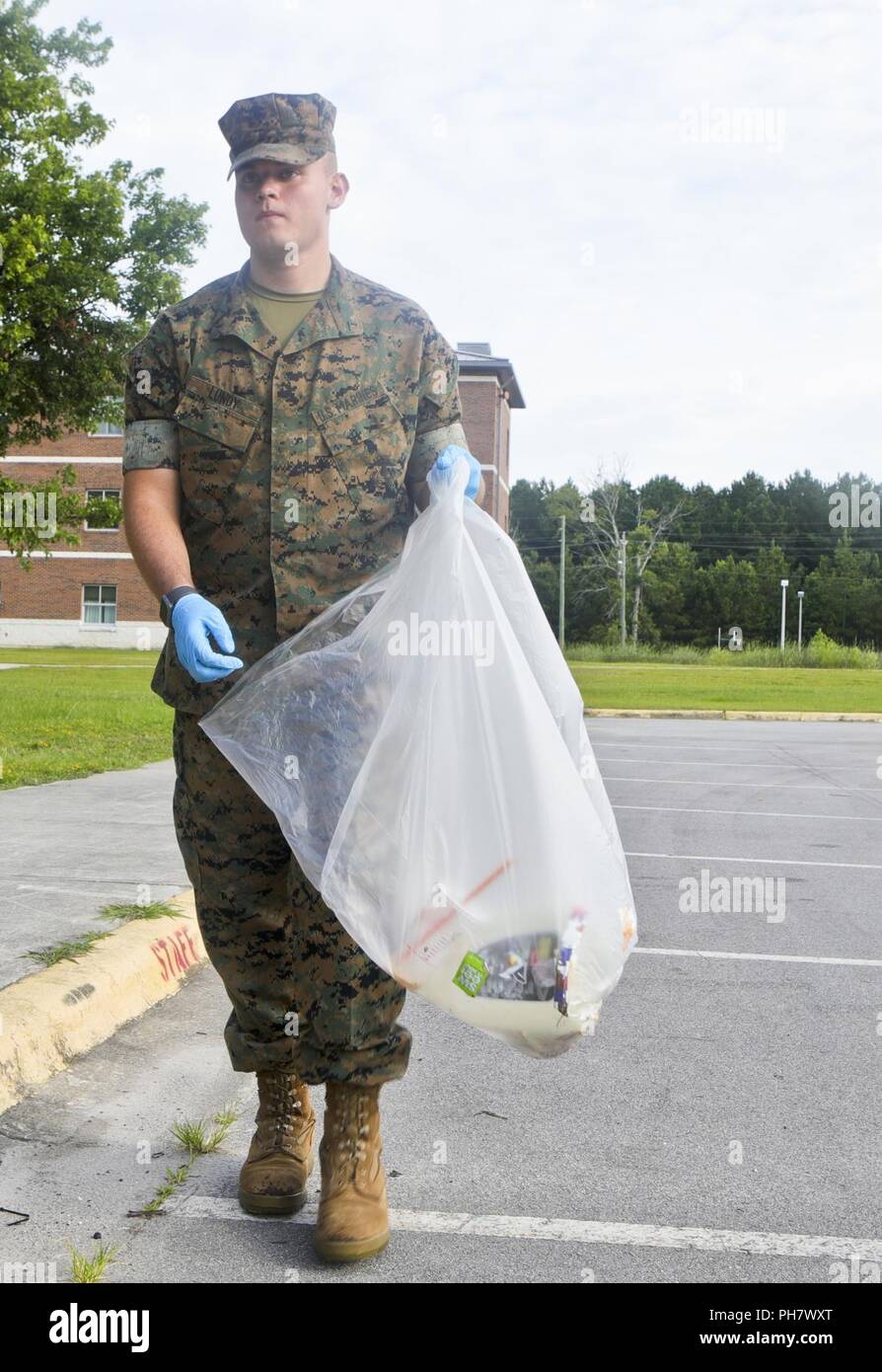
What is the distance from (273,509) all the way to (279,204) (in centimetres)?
65

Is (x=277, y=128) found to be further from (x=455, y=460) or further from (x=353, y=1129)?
(x=353, y=1129)

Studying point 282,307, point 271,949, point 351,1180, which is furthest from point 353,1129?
point 282,307

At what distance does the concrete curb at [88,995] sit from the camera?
368cm

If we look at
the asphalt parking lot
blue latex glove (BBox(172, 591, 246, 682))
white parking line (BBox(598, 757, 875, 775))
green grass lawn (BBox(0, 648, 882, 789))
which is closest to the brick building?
green grass lawn (BBox(0, 648, 882, 789))

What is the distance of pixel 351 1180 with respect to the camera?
2.80 metres

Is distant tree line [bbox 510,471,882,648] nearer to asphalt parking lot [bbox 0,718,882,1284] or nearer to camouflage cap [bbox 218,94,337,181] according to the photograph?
asphalt parking lot [bbox 0,718,882,1284]

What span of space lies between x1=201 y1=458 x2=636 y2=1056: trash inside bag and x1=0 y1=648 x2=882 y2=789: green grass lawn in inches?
275

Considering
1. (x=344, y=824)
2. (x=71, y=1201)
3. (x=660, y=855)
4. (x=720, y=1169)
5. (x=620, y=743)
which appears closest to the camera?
(x=344, y=824)

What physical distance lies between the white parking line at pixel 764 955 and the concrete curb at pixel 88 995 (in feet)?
6.04

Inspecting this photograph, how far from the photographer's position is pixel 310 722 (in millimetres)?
2877
